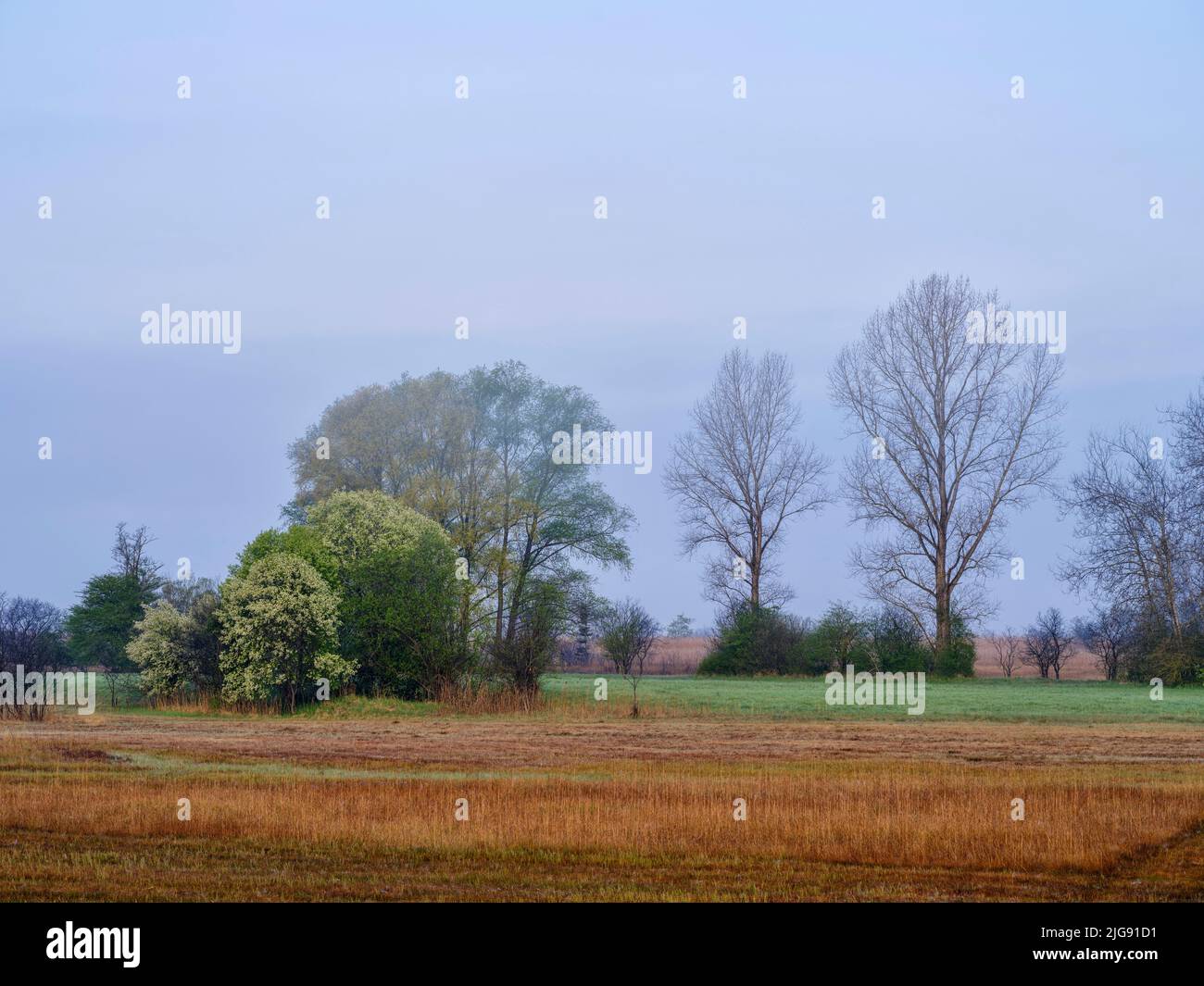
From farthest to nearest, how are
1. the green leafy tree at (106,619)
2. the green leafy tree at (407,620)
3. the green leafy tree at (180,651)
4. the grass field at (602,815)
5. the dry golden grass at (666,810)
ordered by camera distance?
the green leafy tree at (106,619), the green leafy tree at (180,651), the green leafy tree at (407,620), the dry golden grass at (666,810), the grass field at (602,815)

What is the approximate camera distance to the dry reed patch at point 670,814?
1559 cm

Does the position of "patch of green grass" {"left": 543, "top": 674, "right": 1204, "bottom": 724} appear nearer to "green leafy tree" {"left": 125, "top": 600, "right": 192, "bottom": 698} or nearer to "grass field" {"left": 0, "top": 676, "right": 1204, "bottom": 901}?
"grass field" {"left": 0, "top": 676, "right": 1204, "bottom": 901}

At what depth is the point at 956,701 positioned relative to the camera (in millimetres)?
47719

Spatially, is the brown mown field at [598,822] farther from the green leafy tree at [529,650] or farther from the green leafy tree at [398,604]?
the green leafy tree at [398,604]

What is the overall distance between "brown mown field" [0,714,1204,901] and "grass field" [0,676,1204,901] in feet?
0.21

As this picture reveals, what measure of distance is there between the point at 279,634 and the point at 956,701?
2622 cm

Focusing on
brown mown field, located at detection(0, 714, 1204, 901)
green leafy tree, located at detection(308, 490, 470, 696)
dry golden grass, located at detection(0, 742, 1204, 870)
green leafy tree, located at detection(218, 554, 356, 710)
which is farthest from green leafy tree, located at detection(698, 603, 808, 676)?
dry golden grass, located at detection(0, 742, 1204, 870)

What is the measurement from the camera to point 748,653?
71.0 metres

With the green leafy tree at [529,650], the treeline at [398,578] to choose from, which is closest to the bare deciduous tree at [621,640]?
the treeline at [398,578]

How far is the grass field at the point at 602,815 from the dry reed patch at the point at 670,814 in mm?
59

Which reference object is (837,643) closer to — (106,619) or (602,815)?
(106,619)
